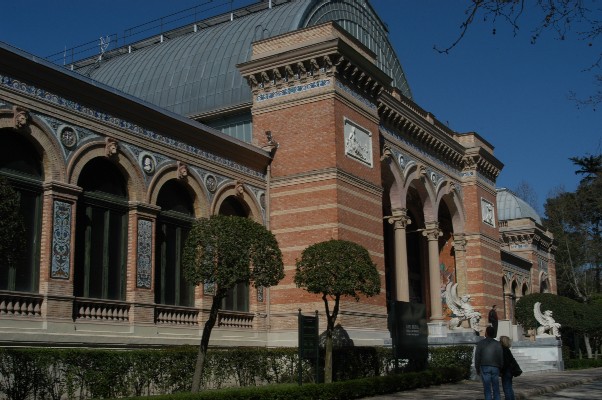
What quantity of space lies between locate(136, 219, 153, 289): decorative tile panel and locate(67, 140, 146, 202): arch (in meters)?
0.80

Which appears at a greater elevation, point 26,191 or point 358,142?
point 358,142

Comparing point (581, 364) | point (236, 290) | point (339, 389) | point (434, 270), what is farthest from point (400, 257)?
point (339, 389)

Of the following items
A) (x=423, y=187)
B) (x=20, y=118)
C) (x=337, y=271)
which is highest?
(x=423, y=187)

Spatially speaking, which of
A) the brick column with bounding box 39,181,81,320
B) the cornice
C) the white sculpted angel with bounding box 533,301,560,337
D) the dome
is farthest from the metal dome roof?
the dome

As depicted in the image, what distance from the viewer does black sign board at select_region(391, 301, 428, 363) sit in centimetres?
2067

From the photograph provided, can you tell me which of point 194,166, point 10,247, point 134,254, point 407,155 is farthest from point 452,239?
point 10,247

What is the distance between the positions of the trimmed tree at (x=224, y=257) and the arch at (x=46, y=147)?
163 inches

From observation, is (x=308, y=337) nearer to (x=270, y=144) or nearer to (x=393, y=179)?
(x=270, y=144)

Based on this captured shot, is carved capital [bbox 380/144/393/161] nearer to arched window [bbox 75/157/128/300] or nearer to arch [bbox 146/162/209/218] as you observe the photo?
arch [bbox 146/162/209/218]

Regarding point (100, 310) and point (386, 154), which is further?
point (386, 154)

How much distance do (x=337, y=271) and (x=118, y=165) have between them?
22.1 ft

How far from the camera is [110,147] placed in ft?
65.3

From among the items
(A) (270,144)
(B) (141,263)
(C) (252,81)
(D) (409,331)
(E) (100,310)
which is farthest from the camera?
(C) (252,81)

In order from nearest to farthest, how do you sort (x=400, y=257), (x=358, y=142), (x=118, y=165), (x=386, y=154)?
(x=118, y=165)
(x=358, y=142)
(x=386, y=154)
(x=400, y=257)
